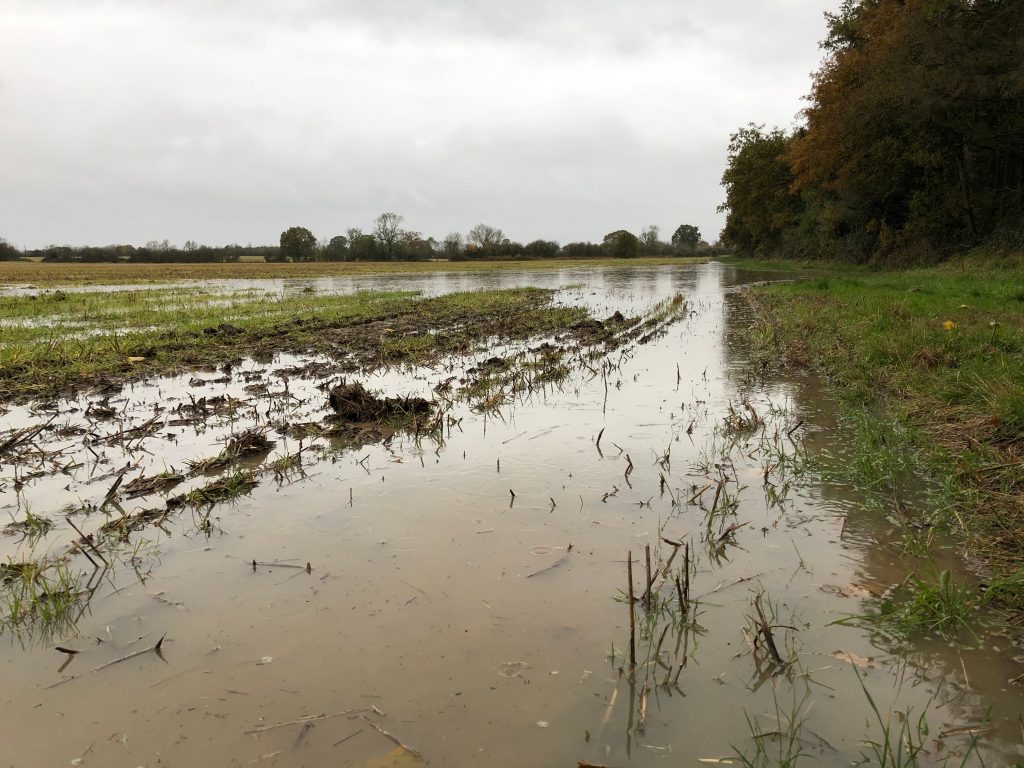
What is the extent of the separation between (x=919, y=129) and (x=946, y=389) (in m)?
23.7

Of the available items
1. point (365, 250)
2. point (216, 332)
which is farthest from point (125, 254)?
point (216, 332)

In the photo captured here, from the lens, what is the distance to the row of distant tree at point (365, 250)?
85.4 meters

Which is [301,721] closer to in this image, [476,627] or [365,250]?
[476,627]

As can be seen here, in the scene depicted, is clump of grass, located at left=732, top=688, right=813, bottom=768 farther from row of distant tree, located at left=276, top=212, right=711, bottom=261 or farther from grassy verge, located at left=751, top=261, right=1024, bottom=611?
row of distant tree, located at left=276, top=212, right=711, bottom=261

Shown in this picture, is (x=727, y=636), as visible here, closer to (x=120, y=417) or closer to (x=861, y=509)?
(x=861, y=509)

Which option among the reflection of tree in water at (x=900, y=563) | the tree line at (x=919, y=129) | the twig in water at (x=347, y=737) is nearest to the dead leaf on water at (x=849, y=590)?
the reflection of tree in water at (x=900, y=563)

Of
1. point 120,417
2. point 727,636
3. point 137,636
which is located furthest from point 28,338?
point 727,636

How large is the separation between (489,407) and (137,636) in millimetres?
4131

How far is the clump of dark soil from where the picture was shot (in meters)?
6.06

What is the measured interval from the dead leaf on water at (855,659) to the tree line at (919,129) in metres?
20.9

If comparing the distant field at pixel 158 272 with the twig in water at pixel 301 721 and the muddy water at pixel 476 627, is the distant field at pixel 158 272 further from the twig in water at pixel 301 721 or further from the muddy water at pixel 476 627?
the twig in water at pixel 301 721

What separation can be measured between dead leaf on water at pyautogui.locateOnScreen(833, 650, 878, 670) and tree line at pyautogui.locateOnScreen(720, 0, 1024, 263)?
68.7 feet

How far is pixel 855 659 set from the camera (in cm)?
245

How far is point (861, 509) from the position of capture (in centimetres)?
381
